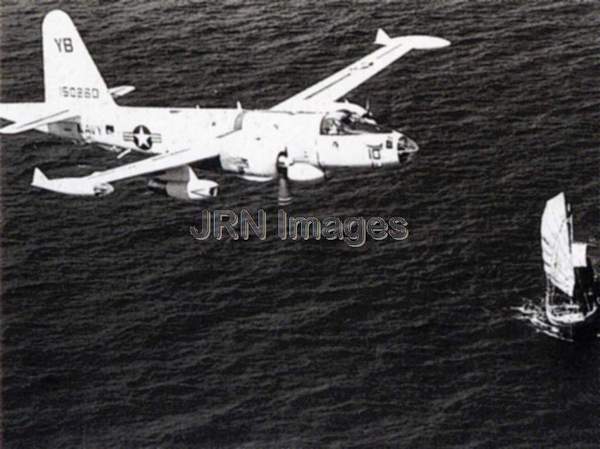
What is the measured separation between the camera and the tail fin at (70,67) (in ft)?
301

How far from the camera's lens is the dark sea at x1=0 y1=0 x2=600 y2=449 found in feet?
348

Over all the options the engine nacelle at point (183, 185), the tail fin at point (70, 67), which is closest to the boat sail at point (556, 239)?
the engine nacelle at point (183, 185)

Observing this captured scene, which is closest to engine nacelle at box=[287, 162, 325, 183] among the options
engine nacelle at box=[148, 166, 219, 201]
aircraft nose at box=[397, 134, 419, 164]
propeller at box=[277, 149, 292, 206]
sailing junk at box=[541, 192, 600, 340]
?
propeller at box=[277, 149, 292, 206]

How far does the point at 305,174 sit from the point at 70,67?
25928mm

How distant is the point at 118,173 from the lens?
79250mm

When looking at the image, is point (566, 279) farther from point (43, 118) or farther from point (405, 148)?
point (43, 118)

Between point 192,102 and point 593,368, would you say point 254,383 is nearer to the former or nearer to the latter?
point 593,368

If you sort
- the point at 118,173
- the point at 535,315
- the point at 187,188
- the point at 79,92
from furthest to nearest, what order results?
the point at 535,315
the point at 79,92
the point at 187,188
the point at 118,173

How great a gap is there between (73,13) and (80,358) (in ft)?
189

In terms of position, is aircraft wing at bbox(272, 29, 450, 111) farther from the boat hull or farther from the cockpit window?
the boat hull

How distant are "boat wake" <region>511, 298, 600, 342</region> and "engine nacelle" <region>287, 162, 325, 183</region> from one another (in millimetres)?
45403

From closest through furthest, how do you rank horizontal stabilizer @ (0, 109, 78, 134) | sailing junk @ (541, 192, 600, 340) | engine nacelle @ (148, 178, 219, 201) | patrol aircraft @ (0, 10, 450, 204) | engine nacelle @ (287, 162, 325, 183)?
1. engine nacelle @ (287, 162, 325, 183)
2. patrol aircraft @ (0, 10, 450, 204)
3. engine nacelle @ (148, 178, 219, 201)
4. horizontal stabilizer @ (0, 109, 78, 134)
5. sailing junk @ (541, 192, 600, 340)

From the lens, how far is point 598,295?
414 ft

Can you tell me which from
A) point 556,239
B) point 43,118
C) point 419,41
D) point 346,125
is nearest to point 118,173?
point 43,118
